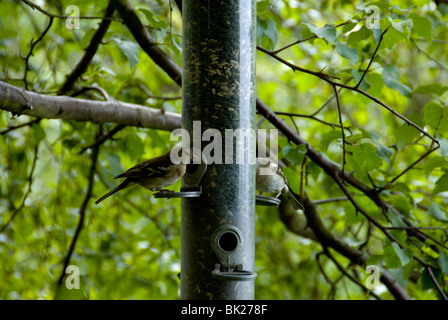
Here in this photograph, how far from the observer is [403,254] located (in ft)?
11.9

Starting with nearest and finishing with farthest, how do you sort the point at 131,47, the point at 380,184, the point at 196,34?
1. the point at 196,34
2. the point at 131,47
3. the point at 380,184

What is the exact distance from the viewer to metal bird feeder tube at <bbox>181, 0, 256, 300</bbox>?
3.27 metres

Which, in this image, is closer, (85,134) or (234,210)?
(234,210)

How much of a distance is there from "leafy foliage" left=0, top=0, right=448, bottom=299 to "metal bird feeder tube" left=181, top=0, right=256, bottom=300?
14.1 inches

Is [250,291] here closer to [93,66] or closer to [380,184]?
[380,184]

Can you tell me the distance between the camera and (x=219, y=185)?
3367 millimetres

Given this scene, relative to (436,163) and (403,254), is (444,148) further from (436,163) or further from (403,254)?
(403,254)

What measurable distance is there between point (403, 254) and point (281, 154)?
1.18 metres

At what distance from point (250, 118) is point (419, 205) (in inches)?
93.5

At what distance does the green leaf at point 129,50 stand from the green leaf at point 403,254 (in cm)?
221

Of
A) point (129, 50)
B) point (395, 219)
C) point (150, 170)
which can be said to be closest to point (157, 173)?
point (150, 170)

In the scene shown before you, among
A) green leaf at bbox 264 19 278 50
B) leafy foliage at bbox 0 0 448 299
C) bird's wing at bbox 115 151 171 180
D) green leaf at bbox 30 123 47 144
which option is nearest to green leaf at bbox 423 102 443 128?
leafy foliage at bbox 0 0 448 299

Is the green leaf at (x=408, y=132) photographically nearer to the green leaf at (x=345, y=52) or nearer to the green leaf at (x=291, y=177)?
the green leaf at (x=345, y=52)
